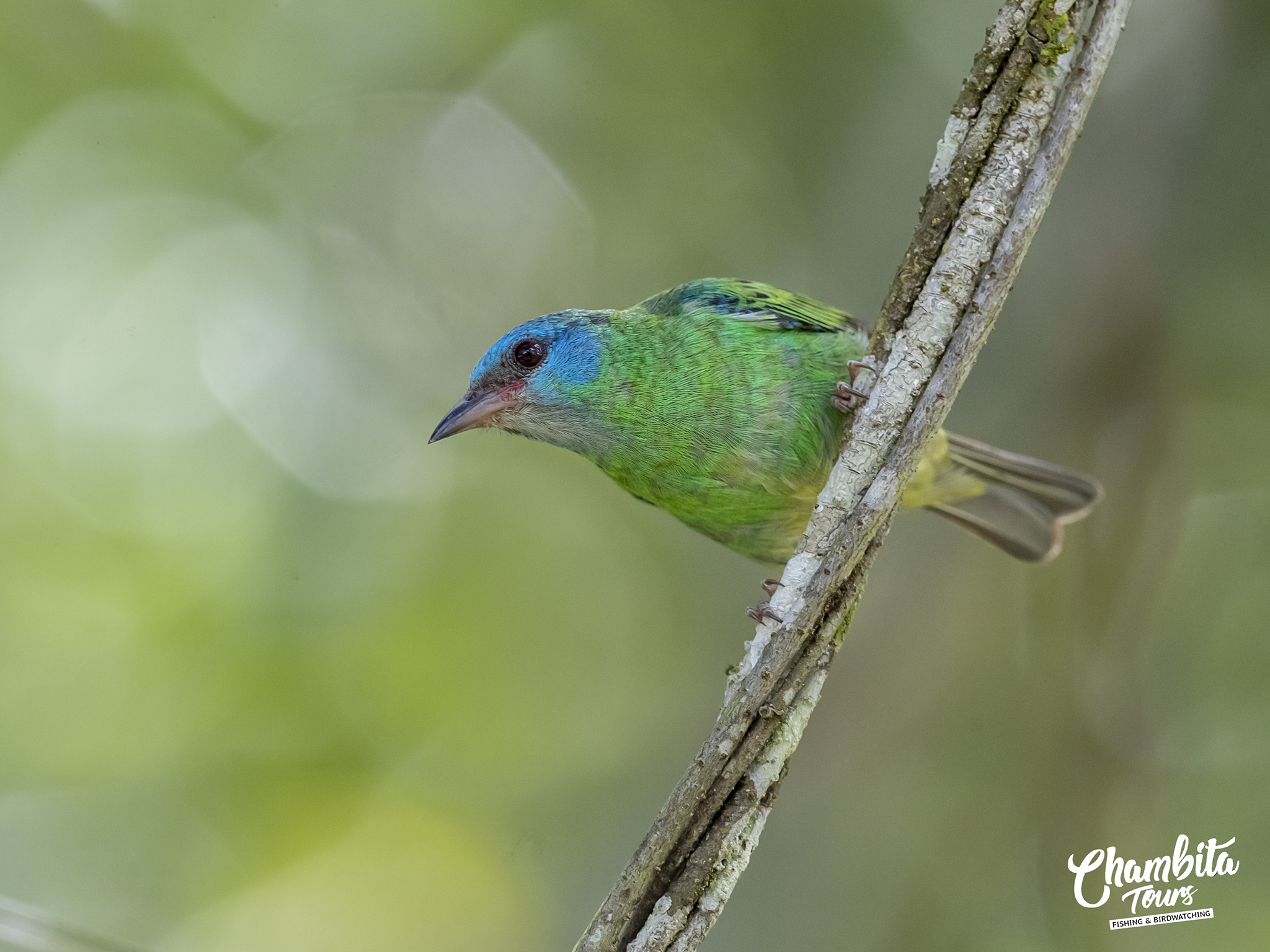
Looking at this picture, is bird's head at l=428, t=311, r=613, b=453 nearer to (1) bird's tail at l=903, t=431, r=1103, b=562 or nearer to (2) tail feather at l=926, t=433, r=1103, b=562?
(1) bird's tail at l=903, t=431, r=1103, b=562

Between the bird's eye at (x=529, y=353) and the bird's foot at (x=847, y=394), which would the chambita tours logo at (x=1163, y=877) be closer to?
the bird's foot at (x=847, y=394)

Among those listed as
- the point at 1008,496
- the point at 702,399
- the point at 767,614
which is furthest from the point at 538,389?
the point at 1008,496

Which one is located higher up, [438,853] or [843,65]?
[843,65]

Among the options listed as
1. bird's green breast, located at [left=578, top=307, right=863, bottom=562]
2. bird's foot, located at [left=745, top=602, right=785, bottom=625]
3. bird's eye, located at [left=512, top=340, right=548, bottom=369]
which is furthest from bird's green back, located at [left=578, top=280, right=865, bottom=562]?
bird's foot, located at [left=745, top=602, right=785, bottom=625]

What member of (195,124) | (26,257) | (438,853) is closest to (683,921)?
(438,853)

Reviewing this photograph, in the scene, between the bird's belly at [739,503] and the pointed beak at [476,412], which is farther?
the pointed beak at [476,412]

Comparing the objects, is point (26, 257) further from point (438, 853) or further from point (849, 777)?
point (849, 777)

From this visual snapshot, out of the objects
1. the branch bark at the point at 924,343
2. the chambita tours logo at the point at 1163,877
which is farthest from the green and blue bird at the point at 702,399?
the chambita tours logo at the point at 1163,877
